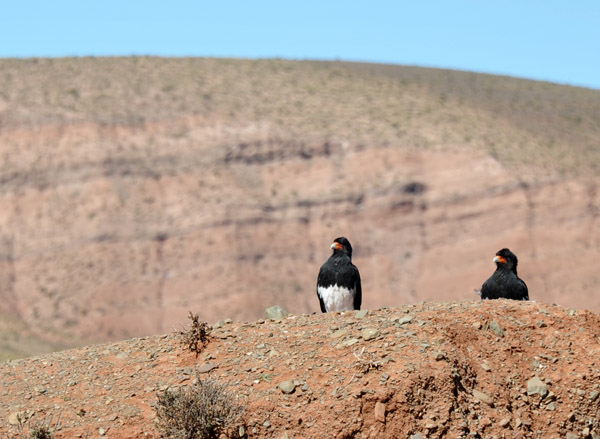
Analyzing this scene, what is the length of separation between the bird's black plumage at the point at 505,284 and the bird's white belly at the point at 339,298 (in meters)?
2.39

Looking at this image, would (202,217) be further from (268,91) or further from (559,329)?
(559,329)

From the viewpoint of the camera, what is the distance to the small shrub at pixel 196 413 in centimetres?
1023

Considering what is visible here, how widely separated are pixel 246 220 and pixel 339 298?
4160 centimetres

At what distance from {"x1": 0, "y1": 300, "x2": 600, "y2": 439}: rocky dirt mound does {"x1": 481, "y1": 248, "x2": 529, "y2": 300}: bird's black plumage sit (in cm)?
328

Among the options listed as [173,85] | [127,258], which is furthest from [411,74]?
[127,258]

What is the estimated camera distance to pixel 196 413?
10250mm

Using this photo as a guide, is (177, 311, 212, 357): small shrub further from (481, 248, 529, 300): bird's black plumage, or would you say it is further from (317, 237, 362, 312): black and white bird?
(481, 248, 529, 300): bird's black plumage

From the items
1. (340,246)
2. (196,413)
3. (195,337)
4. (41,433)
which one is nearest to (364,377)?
(196,413)

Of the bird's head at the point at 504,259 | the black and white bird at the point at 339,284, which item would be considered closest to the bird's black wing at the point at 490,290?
the bird's head at the point at 504,259

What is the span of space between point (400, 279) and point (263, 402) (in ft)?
152

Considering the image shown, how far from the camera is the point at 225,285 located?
54.2 metres

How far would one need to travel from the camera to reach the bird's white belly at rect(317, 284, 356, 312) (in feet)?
52.9

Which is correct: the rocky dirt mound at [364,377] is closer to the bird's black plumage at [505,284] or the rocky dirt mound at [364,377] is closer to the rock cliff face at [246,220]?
the bird's black plumage at [505,284]

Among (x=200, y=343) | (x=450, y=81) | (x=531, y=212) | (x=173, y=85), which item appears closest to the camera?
(x=200, y=343)
